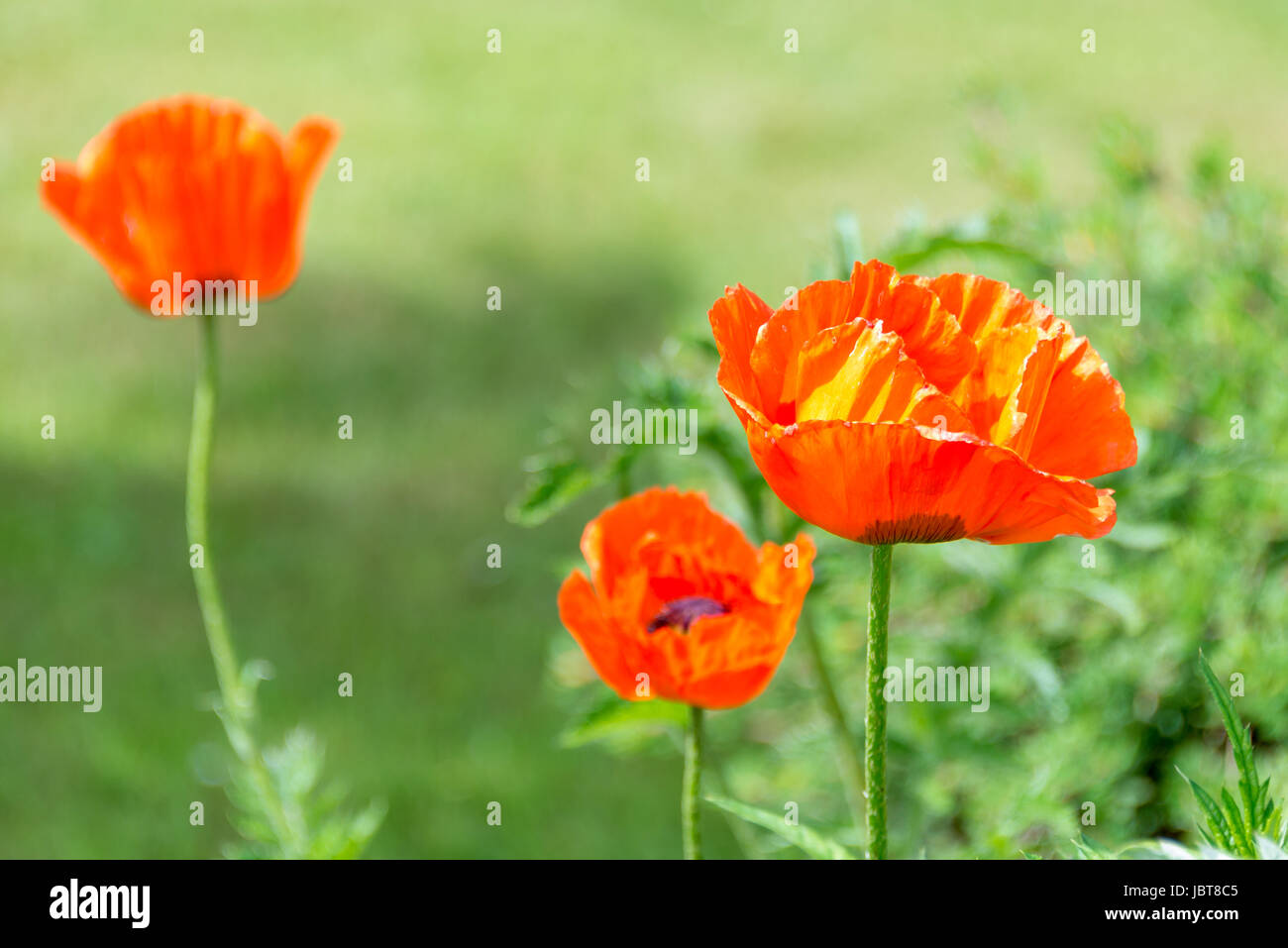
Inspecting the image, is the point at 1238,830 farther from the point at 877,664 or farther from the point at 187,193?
the point at 187,193

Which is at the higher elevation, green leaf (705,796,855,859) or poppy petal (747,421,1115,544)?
poppy petal (747,421,1115,544)

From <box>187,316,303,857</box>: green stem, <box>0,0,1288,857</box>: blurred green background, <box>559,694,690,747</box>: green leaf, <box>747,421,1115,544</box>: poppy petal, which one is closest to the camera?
<box>747,421,1115,544</box>: poppy petal

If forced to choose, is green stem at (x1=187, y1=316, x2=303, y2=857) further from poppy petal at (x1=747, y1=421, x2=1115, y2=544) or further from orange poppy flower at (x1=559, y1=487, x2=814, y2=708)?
poppy petal at (x1=747, y1=421, x2=1115, y2=544)

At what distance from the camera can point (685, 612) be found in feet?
2.53

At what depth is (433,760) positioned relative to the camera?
254cm

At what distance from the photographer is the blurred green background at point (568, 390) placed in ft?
5.21

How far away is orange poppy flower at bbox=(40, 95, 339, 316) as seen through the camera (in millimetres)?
1059

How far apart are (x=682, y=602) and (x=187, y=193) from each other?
0.55 m

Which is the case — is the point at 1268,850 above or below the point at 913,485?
below

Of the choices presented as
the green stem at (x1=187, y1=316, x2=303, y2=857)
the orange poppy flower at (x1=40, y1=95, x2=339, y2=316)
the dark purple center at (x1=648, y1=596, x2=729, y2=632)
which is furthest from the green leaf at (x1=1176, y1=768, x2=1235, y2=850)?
the orange poppy flower at (x1=40, y1=95, x2=339, y2=316)

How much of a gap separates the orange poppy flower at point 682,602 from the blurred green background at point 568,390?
24 cm

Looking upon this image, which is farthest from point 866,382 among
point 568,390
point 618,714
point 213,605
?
point 568,390

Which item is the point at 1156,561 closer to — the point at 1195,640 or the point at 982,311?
the point at 1195,640

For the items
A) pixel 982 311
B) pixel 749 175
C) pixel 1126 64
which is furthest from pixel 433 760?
pixel 1126 64
